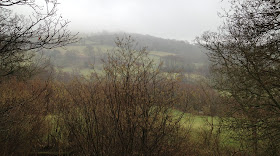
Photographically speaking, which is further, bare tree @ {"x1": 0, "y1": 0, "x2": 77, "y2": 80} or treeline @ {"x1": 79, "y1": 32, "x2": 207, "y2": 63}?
treeline @ {"x1": 79, "y1": 32, "x2": 207, "y2": 63}

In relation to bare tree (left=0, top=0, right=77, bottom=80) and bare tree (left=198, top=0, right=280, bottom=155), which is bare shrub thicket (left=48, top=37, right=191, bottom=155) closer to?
bare tree (left=0, top=0, right=77, bottom=80)

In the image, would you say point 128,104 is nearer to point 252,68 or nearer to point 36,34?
point 36,34

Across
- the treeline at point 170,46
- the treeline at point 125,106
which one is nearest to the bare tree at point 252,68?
the treeline at point 170,46

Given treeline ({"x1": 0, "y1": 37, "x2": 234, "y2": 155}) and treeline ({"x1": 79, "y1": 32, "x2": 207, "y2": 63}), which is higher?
treeline ({"x1": 79, "y1": 32, "x2": 207, "y2": 63})

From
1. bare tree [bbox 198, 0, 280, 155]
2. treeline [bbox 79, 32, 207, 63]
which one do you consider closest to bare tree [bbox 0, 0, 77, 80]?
treeline [bbox 79, 32, 207, 63]

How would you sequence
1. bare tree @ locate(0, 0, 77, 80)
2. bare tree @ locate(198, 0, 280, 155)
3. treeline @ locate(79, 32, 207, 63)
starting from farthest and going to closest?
1. treeline @ locate(79, 32, 207, 63)
2. bare tree @ locate(198, 0, 280, 155)
3. bare tree @ locate(0, 0, 77, 80)

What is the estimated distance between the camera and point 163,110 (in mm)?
5223

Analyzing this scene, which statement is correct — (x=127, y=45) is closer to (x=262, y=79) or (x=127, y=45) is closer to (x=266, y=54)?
(x=266, y=54)

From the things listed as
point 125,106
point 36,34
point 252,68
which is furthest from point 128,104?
point 252,68

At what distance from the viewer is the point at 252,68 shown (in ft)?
24.0

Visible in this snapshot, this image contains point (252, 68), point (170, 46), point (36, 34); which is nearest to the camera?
point (36, 34)

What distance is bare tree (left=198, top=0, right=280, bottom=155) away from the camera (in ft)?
19.3

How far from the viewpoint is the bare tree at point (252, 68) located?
5.89 m

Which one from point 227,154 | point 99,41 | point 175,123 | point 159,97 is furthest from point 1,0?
point 99,41
